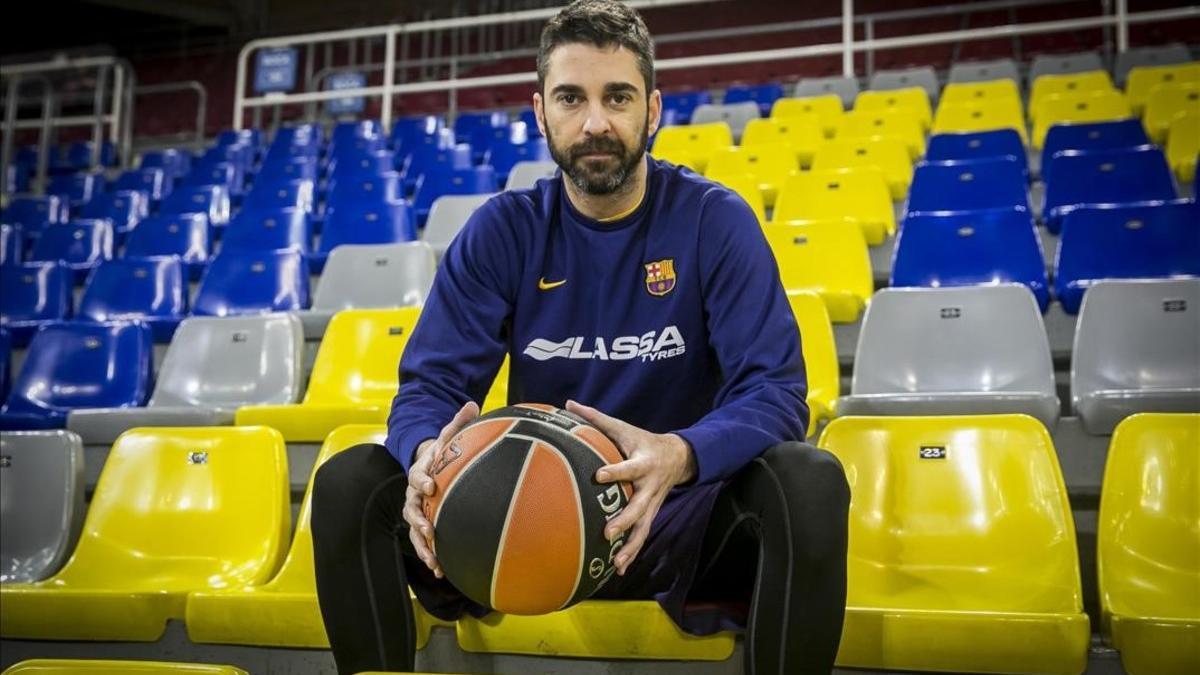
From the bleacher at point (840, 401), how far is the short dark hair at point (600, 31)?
0.22 m

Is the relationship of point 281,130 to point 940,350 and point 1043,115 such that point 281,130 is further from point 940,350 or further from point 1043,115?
point 940,350

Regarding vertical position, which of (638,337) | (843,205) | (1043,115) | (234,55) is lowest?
(638,337)

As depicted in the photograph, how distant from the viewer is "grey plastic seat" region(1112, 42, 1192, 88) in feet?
14.7

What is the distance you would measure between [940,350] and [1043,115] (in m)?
2.35

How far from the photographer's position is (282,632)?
129 cm

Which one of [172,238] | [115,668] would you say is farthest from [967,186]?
[172,238]

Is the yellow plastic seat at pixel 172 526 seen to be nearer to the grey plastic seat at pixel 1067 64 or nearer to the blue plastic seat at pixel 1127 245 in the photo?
the blue plastic seat at pixel 1127 245

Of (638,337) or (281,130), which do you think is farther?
(281,130)

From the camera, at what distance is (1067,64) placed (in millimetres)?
4961

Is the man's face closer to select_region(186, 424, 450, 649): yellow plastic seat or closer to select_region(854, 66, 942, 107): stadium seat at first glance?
select_region(186, 424, 450, 649): yellow plastic seat

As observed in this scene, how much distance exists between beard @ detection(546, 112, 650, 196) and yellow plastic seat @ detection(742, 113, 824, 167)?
2623 mm

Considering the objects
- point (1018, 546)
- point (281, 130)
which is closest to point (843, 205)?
point (1018, 546)

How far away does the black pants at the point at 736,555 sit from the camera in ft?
3.15

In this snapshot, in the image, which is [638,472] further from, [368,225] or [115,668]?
[368,225]
